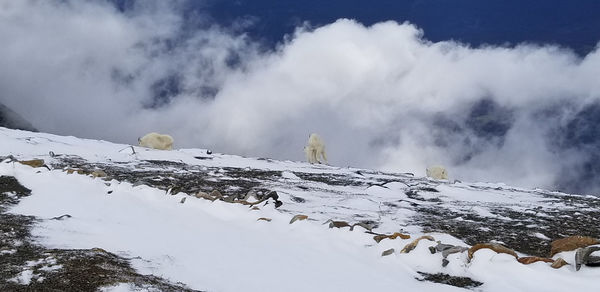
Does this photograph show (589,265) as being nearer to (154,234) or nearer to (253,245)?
(253,245)

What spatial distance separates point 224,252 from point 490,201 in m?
11.6

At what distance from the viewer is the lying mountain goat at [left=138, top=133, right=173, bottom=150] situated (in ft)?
117

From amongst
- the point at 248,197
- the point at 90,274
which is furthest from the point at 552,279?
the point at 248,197

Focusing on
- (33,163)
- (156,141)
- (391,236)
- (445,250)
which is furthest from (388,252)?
(156,141)

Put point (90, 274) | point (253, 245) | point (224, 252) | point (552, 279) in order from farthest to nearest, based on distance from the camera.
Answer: point (253, 245), point (224, 252), point (552, 279), point (90, 274)

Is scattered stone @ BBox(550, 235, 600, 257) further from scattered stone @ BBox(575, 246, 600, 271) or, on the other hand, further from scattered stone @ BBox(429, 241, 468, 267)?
scattered stone @ BBox(429, 241, 468, 267)

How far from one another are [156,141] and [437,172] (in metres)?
20.1

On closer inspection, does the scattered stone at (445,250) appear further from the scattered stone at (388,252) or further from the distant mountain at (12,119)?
the distant mountain at (12,119)

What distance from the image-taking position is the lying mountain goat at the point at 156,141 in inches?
1405

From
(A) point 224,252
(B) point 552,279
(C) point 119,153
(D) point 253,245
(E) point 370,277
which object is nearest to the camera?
(B) point 552,279

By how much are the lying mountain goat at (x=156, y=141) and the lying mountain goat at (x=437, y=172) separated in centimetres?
1888

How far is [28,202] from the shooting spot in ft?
35.0

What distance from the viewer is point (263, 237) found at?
835 centimetres

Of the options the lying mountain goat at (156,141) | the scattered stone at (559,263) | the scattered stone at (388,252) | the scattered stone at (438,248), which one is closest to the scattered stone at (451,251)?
the scattered stone at (438,248)
